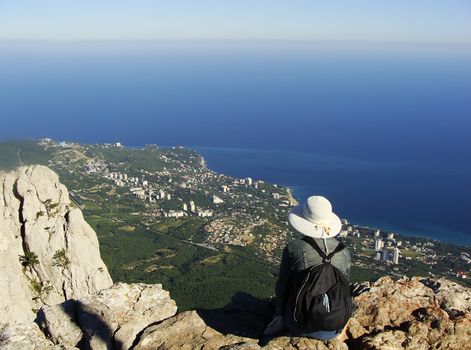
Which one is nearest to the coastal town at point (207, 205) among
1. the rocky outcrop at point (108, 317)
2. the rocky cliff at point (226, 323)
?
the rocky cliff at point (226, 323)

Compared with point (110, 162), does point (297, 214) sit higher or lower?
higher

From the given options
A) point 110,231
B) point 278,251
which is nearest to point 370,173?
point 278,251

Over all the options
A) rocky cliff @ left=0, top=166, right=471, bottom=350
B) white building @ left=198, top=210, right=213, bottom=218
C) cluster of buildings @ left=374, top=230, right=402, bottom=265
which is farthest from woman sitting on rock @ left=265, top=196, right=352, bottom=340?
white building @ left=198, top=210, right=213, bottom=218

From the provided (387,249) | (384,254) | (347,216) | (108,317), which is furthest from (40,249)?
(347,216)

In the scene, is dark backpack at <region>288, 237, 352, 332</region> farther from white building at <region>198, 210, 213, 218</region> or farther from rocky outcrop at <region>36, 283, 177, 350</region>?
white building at <region>198, 210, 213, 218</region>

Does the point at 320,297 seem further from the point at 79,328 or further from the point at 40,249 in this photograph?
the point at 40,249

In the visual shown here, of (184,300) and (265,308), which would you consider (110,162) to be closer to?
(184,300)
